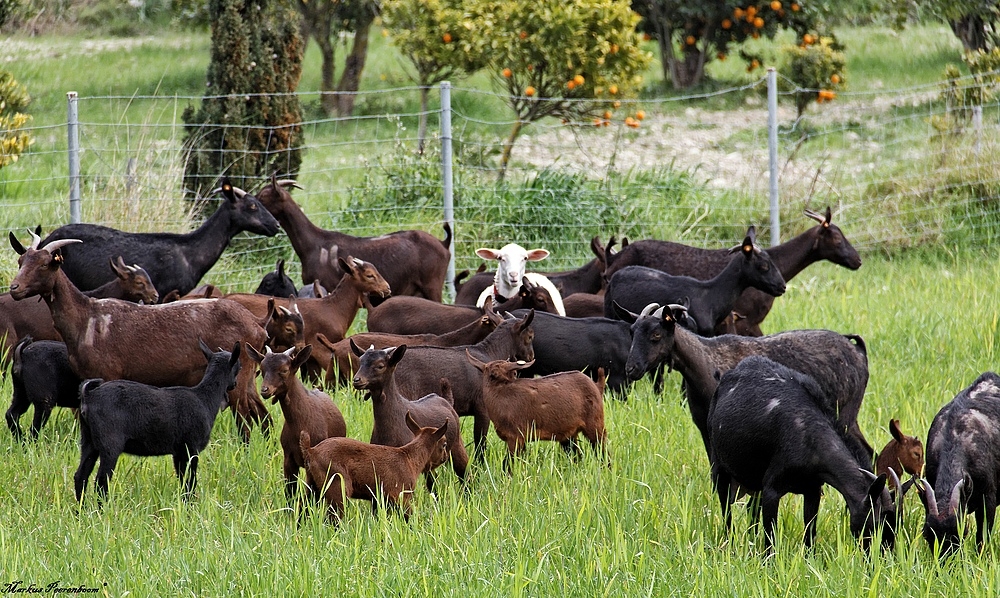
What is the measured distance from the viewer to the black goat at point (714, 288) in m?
9.02

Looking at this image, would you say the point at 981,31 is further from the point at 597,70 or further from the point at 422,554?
the point at 422,554

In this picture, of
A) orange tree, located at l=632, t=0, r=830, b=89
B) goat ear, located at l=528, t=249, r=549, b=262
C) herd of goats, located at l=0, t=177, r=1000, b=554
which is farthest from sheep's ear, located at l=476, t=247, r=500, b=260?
orange tree, located at l=632, t=0, r=830, b=89

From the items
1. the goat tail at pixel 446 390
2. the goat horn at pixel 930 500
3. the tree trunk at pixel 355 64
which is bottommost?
the goat tail at pixel 446 390

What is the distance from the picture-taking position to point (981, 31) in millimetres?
23203

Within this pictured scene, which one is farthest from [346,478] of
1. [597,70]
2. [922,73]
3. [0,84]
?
[922,73]

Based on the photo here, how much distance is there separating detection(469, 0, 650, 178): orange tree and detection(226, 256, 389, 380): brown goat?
653 cm

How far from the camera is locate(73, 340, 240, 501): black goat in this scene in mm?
5980

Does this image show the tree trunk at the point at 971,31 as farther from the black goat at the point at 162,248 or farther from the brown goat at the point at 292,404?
the brown goat at the point at 292,404

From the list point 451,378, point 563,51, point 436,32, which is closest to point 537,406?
point 451,378

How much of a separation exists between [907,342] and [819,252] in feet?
3.76

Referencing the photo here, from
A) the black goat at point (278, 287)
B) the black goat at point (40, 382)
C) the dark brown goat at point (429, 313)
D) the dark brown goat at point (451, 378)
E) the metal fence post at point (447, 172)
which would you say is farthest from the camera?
the metal fence post at point (447, 172)

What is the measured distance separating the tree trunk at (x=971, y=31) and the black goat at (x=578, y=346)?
675 inches

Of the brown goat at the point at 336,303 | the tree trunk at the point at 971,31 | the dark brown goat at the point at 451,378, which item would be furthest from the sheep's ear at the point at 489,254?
the tree trunk at the point at 971,31

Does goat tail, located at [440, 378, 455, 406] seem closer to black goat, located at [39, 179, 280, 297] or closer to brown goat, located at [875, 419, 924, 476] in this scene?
brown goat, located at [875, 419, 924, 476]
